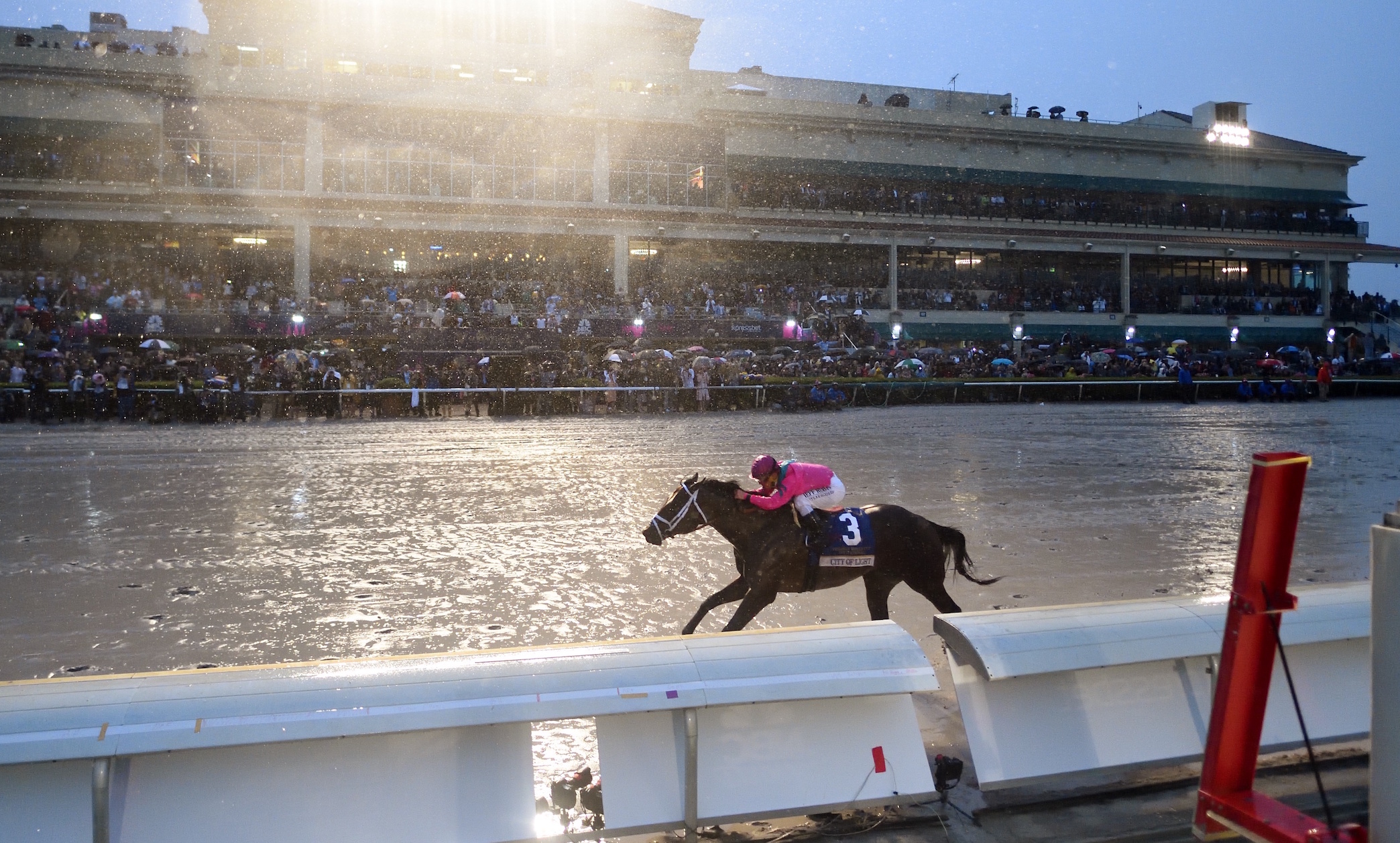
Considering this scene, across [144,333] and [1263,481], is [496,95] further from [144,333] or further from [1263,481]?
[1263,481]

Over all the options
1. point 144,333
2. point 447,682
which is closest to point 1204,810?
point 447,682

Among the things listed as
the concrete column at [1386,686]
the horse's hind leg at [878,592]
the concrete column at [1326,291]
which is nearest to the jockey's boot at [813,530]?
the horse's hind leg at [878,592]

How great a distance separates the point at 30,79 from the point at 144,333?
1236 centimetres

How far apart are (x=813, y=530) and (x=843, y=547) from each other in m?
0.22

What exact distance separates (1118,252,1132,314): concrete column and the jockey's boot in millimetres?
43926

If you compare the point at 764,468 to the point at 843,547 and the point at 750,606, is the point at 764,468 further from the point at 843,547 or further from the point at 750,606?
the point at 750,606

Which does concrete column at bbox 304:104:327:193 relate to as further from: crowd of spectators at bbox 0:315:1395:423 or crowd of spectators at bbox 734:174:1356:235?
crowd of spectators at bbox 734:174:1356:235

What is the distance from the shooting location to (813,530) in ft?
19.7

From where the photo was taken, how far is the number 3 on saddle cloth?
Answer: 6.04 meters

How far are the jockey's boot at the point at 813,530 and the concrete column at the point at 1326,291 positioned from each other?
167 feet

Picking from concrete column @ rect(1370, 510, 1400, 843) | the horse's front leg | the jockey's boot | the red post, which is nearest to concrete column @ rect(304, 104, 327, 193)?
the horse's front leg

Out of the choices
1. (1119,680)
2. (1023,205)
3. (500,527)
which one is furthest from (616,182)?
(1119,680)

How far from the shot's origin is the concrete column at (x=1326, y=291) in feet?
156

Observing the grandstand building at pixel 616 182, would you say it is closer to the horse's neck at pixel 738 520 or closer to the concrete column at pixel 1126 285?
the concrete column at pixel 1126 285
